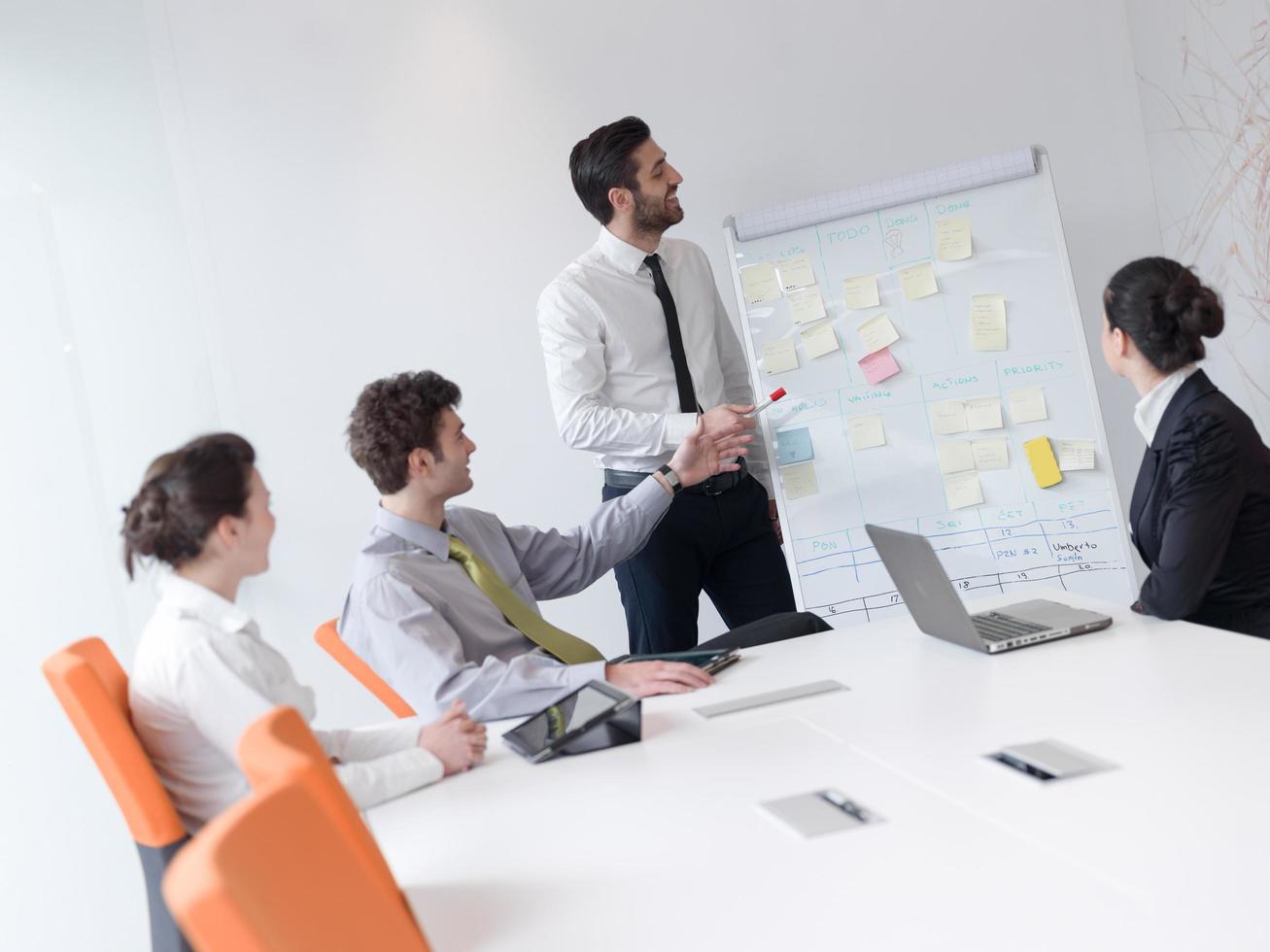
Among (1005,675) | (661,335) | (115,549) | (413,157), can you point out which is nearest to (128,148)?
(413,157)

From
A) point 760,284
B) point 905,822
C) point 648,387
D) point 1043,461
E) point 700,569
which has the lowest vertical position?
point 905,822

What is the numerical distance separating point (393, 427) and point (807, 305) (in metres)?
1.60

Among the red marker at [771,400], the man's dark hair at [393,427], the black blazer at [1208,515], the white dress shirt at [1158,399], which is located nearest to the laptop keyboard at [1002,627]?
the black blazer at [1208,515]

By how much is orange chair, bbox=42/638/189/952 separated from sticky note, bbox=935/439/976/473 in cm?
238

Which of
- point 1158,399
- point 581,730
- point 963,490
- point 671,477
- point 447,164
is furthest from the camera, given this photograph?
point 447,164

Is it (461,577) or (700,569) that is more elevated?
(461,577)

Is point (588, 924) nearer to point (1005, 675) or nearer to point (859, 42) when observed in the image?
point (1005, 675)

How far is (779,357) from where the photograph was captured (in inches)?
139

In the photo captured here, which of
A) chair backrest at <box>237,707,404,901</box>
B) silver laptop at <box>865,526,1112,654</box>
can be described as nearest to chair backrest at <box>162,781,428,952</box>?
chair backrest at <box>237,707,404,901</box>

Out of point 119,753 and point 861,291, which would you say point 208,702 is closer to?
point 119,753

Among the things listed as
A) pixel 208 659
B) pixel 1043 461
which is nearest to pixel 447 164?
pixel 1043 461

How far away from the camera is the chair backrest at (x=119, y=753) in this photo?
1639 millimetres

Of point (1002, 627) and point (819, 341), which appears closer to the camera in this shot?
point (1002, 627)

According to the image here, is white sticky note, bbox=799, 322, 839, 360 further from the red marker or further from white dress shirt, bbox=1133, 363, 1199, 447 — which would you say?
white dress shirt, bbox=1133, 363, 1199, 447
